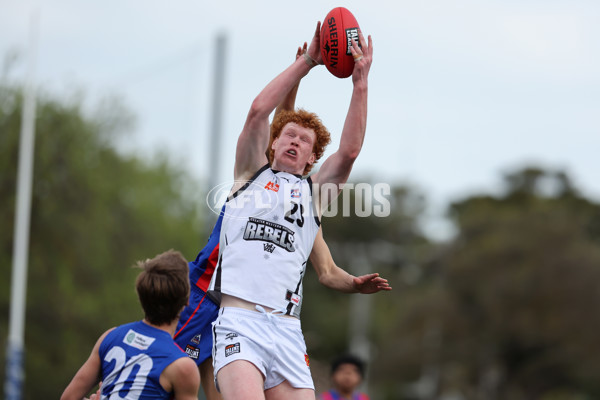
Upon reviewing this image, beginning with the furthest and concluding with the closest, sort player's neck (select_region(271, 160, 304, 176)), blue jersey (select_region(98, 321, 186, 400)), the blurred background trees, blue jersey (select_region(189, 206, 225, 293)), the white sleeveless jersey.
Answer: the blurred background trees → blue jersey (select_region(189, 206, 225, 293)) → player's neck (select_region(271, 160, 304, 176)) → the white sleeveless jersey → blue jersey (select_region(98, 321, 186, 400))

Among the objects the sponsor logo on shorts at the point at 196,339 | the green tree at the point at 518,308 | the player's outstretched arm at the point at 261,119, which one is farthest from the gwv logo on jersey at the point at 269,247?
the green tree at the point at 518,308

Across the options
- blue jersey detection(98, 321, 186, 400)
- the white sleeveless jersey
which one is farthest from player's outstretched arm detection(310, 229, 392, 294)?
blue jersey detection(98, 321, 186, 400)

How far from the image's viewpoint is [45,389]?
2555 centimetres

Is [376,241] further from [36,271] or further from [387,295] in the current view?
[36,271]

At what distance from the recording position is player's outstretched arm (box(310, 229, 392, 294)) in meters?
5.40

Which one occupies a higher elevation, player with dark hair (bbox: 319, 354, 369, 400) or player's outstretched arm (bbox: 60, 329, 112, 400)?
player's outstretched arm (bbox: 60, 329, 112, 400)

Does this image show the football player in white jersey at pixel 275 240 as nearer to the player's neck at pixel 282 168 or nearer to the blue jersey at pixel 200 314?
the player's neck at pixel 282 168

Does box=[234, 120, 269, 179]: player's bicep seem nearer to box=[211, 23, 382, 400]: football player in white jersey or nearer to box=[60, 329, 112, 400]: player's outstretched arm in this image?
box=[211, 23, 382, 400]: football player in white jersey

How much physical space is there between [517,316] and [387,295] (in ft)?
100

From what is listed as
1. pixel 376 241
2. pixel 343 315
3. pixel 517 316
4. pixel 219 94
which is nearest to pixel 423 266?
pixel 343 315

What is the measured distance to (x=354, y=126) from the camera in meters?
5.40

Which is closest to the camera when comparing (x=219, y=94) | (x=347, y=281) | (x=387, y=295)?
(x=347, y=281)

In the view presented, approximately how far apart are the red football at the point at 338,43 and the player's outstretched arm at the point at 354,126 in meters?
0.07

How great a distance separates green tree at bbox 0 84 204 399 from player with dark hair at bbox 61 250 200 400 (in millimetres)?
19688
